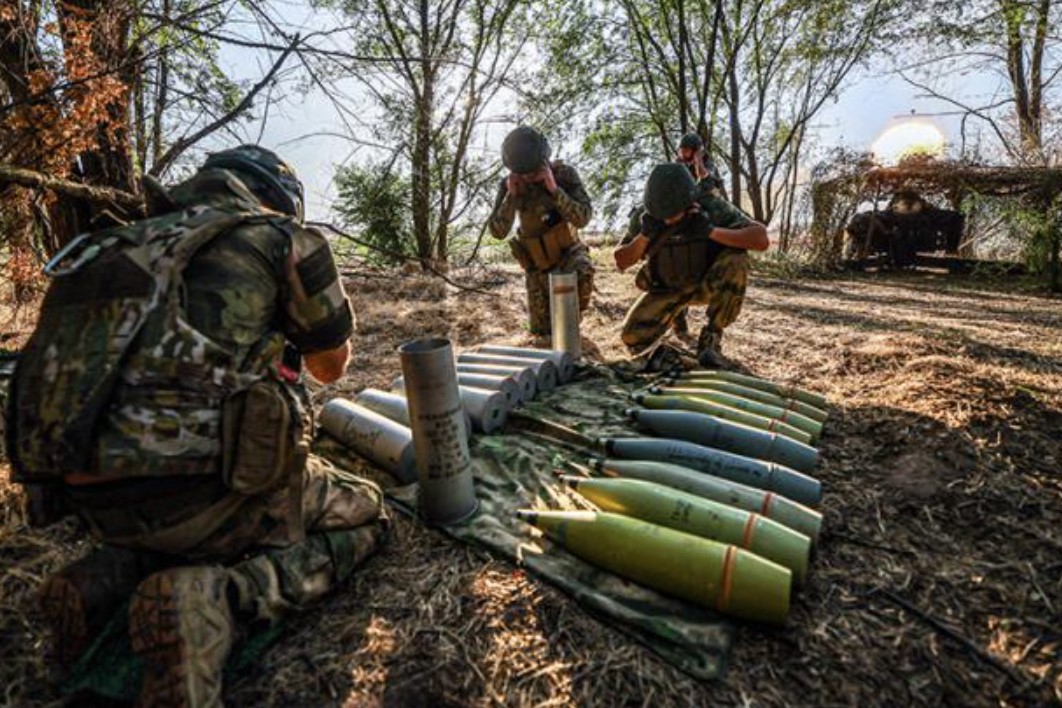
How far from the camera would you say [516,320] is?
6.84 metres

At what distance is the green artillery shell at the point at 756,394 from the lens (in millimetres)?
3551

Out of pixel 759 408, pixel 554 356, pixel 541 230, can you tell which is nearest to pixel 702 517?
pixel 759 408

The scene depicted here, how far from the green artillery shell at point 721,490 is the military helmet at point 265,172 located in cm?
186

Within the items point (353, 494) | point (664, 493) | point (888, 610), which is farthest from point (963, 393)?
point (353, 494)

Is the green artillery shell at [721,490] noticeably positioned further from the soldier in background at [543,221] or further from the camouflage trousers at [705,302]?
the soldier in background at [543,221]

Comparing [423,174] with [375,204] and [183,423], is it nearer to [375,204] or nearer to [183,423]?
[375,204]

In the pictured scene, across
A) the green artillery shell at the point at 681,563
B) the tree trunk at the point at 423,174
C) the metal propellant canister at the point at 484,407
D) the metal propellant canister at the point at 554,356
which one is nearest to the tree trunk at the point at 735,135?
the tree trunk at the point at 423,174

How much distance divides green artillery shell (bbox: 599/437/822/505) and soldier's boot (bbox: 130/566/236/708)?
6.69 feet

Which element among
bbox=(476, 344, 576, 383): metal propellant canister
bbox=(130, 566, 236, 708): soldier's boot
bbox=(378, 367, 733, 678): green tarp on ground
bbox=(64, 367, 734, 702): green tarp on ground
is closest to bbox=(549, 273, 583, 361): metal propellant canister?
bbox=(476, 344, 576, 383): metal propellant canister

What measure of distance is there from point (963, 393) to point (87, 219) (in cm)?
615

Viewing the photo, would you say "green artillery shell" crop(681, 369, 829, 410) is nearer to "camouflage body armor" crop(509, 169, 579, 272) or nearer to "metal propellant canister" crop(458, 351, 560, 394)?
"metal propellant canister" crop(458, 351, 560, 394)

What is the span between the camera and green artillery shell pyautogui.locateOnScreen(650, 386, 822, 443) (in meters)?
3.31

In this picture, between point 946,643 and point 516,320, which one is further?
point 516,320

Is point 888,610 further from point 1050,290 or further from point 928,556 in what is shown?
point 1050,290
